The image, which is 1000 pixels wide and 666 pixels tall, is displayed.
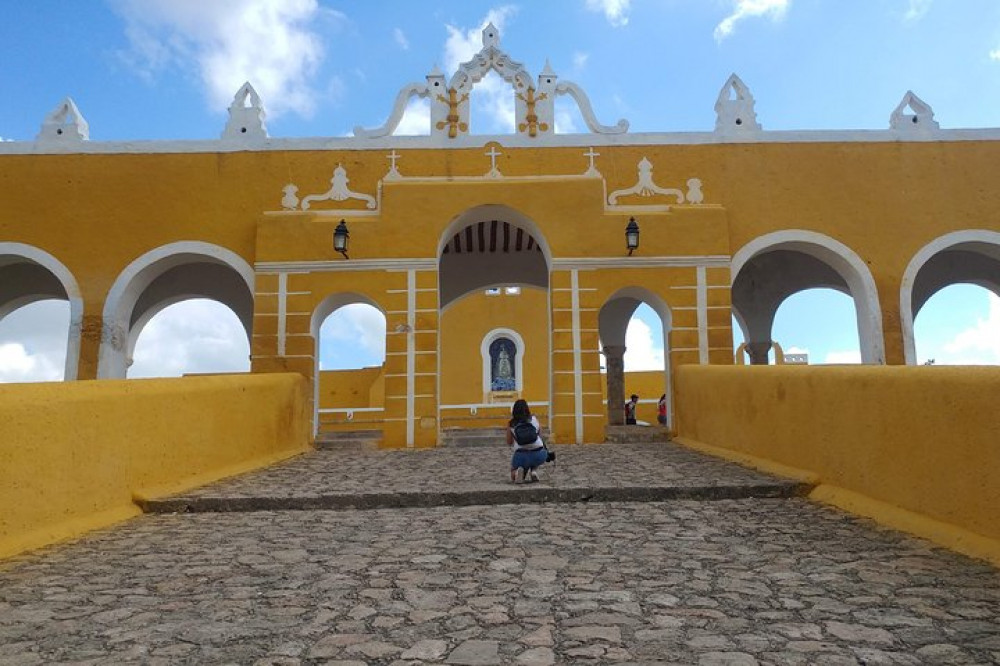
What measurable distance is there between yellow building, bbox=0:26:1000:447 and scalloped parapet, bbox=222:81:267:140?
42 mm

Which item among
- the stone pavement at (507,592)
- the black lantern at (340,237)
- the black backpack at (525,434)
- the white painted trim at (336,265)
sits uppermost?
the black lantern at (340,237)

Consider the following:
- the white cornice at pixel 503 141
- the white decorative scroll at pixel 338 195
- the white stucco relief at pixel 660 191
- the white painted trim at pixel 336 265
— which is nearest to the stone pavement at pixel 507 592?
the white painted trim at pixel 336 265

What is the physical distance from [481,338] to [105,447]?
1297 cm

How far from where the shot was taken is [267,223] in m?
9.41

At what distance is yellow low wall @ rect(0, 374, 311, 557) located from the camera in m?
3.75

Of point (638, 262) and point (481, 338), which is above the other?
point (638, 262)

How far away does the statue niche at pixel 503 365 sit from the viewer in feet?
56.0

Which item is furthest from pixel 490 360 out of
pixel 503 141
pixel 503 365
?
pixel 503 141

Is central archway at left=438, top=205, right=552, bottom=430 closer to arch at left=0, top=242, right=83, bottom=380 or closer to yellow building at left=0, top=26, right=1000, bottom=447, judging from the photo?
yellow building at left=0, top=26, right=1000, bottom=447

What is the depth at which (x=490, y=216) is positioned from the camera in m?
9.99

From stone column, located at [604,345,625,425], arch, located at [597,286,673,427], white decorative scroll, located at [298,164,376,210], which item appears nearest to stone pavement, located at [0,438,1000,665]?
white decorative scroll, located at [298,164,376,210]

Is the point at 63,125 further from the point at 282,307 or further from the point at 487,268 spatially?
the point at 487,268

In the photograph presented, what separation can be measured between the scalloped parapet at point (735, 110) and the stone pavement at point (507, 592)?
7.71 metres

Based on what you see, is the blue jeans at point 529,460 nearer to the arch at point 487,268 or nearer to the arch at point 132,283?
the arch at point 132,283
